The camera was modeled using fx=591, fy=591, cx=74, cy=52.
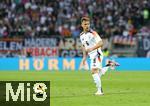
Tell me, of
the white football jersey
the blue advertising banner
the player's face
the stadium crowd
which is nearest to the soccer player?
the white football jersey

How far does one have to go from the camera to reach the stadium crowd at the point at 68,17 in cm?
3675

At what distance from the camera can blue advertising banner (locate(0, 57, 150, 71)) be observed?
34.7 meters

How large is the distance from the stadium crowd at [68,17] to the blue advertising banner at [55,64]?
5.93 feet

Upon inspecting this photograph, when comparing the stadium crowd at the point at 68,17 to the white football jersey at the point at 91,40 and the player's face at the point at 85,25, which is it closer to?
the white football jersey at the point at 91,40

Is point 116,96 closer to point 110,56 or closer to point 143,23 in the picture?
point 110,56

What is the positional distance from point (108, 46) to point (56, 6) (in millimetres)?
5564

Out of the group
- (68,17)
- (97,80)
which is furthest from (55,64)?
(97,80)

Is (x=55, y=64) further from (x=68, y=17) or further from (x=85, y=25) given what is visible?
(x=85, y=25)

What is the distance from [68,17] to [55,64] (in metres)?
4.18

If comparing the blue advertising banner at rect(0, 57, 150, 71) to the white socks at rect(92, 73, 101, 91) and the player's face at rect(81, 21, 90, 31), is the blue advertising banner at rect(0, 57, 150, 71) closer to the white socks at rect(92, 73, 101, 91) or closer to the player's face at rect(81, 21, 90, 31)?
the white socks at rect(92, 73, 101, 91)

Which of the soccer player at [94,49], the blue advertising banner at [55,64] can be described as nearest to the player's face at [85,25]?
the soccer player at [94,49]

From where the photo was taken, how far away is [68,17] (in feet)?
125

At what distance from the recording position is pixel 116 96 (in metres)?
16.0

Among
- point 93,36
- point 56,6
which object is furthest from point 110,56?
point 93,36
